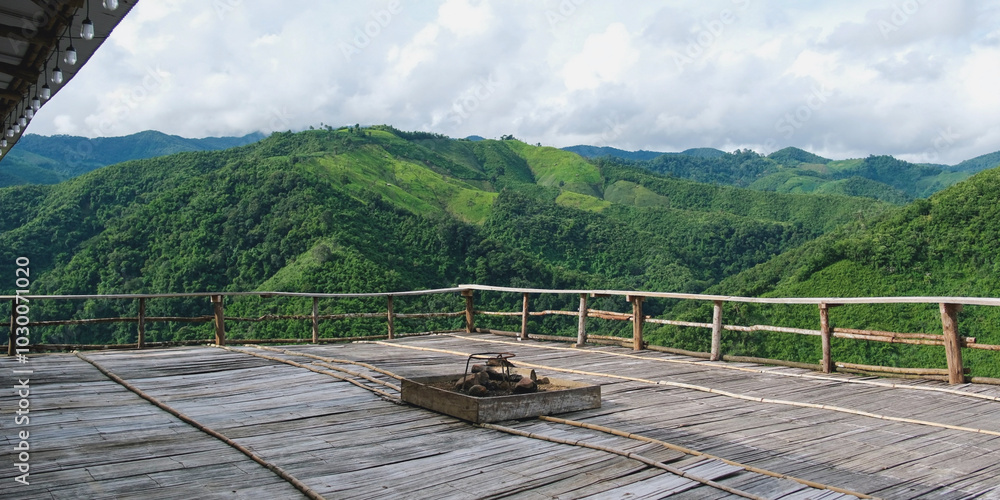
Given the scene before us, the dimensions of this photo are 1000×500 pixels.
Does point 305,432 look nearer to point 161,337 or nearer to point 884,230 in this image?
point 161,337

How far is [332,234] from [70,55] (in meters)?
34.6

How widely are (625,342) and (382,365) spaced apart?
2804mm

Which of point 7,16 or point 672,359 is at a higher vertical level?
point 7,16

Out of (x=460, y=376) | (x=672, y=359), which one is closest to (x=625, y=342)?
(x=672, y=359)

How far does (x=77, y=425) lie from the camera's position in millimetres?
Answer: 3998

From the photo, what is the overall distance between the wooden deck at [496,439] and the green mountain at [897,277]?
20.4 meters

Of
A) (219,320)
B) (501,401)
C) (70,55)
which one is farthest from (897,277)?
(70,55)

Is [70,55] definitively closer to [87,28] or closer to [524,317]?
[87,28]

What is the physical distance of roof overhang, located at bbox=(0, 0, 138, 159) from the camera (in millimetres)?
3111

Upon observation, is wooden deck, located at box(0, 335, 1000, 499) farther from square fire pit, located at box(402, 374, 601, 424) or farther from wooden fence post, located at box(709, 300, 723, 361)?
wooden fence post, located at box(709, 300, 723, 361)

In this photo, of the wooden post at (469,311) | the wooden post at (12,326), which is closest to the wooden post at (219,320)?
the wooden post at (12,326)

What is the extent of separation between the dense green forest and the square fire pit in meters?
18.5

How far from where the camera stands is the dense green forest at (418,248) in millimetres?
27188

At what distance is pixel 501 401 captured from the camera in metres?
4.13
